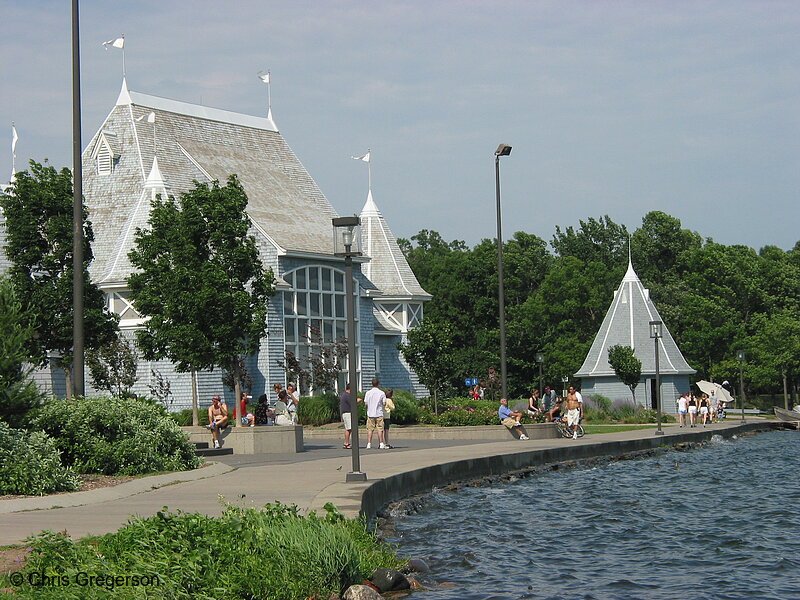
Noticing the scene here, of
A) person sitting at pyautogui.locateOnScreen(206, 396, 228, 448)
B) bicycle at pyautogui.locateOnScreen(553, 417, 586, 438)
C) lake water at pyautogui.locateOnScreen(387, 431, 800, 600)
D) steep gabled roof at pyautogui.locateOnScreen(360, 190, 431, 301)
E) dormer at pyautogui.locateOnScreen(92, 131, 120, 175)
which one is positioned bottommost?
lake water at pyautogui.locateOnScreen(387, 431, 800, 600)

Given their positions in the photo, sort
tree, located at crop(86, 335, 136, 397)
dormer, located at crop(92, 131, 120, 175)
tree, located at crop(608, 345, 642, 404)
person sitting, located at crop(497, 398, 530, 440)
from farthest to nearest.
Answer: tree, located at crop(608, 345, 642, 404) → dormer, located at crop(92, 131, 120, 175) → tree, located at crop(86, 335, 136, 397) → person sitting, located at crop(497, 398, 530, 440)

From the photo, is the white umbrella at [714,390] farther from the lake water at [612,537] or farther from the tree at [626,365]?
the lake water at [612,537]

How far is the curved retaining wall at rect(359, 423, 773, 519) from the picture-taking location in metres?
17.4

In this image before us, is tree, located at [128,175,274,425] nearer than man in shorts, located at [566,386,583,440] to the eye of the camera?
Yes

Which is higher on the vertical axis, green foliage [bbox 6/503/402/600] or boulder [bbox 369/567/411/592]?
green foliage [bbox 6/503/402/600]

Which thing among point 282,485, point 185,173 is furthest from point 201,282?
point 185,173

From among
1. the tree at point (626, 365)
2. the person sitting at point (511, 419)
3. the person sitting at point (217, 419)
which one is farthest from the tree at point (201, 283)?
the tree at point (626, 365)

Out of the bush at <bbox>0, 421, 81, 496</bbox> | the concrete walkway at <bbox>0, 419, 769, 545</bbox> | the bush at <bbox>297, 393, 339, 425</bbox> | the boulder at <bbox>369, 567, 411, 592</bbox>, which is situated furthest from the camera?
the bush at <bbox>297, 393, 339, 425</bbox>

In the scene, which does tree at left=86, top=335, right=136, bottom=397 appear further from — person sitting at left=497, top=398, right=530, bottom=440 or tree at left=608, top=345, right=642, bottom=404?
tree at left=608, top=345, right=642, bottom=404

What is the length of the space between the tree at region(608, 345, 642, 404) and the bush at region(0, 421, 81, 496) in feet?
141

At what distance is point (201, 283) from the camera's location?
3062 centimetres

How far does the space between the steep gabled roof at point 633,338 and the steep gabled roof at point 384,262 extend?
37.0 feet

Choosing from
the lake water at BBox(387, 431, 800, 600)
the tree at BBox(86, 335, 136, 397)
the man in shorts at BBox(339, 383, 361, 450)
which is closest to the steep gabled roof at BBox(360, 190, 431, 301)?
the tree at BBox(86, 335, 136, 397)

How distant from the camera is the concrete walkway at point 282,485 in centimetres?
1349
